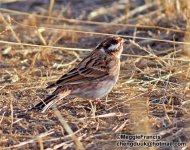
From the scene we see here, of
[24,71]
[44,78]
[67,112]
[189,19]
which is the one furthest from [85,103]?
[189,19]

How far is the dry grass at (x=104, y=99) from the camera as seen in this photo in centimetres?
525

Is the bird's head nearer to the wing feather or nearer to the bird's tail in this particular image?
the wing feather

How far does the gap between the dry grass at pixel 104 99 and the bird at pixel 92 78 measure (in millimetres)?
128

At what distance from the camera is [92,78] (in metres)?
6.04

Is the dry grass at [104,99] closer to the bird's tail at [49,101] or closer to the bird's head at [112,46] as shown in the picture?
the bird's tail at [49,101]

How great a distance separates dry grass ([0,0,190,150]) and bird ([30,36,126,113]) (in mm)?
128

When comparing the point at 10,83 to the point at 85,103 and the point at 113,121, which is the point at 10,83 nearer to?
the point at 85,103

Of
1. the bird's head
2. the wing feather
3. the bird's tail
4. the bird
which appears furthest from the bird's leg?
the bird's head

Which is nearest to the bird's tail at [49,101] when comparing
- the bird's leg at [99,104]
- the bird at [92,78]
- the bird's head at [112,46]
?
the bird at [92,78]

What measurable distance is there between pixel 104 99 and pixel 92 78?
12.9 inches

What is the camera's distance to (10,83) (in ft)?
22.1

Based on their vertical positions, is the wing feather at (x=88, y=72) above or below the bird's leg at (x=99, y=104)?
above

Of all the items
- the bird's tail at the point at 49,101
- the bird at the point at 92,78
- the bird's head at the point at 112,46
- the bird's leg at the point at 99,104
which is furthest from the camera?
the bird's head at the point at 112,46

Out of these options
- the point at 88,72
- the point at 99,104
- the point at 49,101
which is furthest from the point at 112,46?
the point at 49,101
